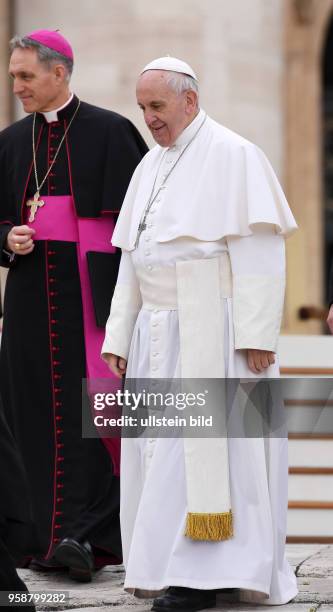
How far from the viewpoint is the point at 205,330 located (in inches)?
210

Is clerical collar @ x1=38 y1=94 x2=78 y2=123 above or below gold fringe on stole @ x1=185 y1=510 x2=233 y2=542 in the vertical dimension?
above

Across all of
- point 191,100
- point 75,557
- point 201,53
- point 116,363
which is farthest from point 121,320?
point 201,53

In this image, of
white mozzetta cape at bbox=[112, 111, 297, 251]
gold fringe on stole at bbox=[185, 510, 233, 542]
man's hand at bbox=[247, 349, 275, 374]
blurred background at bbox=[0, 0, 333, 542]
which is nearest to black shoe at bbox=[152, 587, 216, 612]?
gold fringe on stole at bbox=[185, 510, 233, 542]

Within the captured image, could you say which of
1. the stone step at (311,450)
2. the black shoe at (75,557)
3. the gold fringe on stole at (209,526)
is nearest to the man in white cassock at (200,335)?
the gold fringe on stole at (209,526)

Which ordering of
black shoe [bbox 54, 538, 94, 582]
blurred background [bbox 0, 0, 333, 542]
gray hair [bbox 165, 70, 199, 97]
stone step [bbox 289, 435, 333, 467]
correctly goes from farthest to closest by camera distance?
blurred background [bbox 0, 0, 333, 542], stone step [bbox 289, 435, 333, 467], black shoe [bbox 54, 538, 94, 582], gray hair [bbox 165, 70, 199, 97]

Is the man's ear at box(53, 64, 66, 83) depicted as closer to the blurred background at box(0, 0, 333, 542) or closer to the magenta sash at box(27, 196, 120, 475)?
the magenta sash at box(27, 196, 120, 475)

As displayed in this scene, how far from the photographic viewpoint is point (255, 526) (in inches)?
206

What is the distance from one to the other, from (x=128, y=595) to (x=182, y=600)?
43 centimetres

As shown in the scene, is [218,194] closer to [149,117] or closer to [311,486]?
[149,117]

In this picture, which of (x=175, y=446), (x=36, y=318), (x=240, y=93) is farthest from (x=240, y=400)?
(x=240, y=93)

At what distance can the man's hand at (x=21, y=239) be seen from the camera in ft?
19.7

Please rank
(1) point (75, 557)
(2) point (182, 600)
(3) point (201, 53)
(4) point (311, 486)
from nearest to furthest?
(2) point (182, 600)
(1) point (75, 557)
(4) point (311, 486)
(3) point (201, 53)

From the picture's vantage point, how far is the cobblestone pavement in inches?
209

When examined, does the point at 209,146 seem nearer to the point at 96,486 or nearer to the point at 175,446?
the point at 175,446
